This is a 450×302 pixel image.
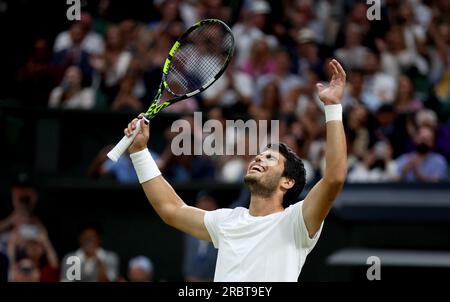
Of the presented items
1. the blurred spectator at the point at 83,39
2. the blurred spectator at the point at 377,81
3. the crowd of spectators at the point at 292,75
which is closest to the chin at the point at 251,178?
the crowd of spectators at the point at 292,75

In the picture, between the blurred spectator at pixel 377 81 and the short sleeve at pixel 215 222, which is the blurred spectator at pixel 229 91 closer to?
the blurred spectator at pixel 377 81

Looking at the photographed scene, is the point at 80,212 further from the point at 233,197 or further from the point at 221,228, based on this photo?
the point at 221,228

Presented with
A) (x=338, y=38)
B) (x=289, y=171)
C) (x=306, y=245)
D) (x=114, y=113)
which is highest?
(x=338, y=38)

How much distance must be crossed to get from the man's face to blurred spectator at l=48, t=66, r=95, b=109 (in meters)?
6.31

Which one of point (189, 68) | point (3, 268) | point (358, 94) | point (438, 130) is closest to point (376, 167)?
point (438, 130)

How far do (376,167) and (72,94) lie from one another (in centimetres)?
364

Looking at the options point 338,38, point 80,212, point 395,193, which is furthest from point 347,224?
point 338,38

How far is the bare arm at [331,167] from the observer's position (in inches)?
221

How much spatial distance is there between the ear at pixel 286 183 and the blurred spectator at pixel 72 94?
636 centimetres

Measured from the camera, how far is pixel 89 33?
13.4 meters

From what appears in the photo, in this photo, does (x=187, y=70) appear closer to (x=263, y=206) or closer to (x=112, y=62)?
(x=263, y=206)

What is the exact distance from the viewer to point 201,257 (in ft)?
31.4

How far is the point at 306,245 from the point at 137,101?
6.59 meters

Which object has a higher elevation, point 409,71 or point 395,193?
point 409,71
